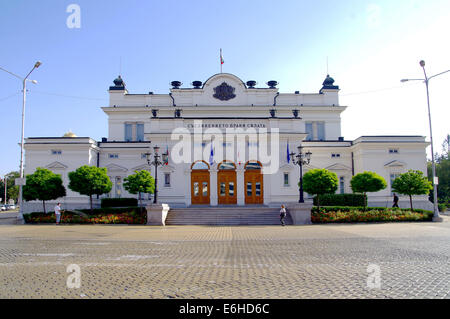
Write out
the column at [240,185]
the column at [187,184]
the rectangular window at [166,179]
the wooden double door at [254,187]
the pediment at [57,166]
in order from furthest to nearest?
the pediment at [57,166] < the wooden double door at [254,187] < the rectangular window at [166,179] < the column at [240,185] < the column at [187,184]

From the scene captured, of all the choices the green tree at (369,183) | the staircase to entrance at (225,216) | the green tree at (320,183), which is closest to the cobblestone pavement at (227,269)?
the staircase to entrance at (225,216)

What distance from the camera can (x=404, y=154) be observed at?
3447 cm

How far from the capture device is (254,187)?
31219mm

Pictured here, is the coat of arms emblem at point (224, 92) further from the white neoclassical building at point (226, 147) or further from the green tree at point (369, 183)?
the green tree at point (369, 183)

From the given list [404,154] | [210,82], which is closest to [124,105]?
[210,82]

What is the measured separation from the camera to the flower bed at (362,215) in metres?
24.7

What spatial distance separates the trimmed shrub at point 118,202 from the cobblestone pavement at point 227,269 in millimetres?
18088

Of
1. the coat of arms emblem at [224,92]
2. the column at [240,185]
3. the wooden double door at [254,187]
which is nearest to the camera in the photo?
the column at [240,185]

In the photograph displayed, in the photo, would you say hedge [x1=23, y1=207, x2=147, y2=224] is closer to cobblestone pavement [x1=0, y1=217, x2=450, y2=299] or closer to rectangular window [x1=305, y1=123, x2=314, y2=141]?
cobblestone pavement [x1=0, y1=217, x2=450, y2=299]

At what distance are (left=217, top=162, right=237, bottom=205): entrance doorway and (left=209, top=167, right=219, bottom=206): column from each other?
40 centimetres

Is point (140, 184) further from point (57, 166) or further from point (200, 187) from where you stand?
point (57, 166)

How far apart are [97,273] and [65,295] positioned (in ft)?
6.12

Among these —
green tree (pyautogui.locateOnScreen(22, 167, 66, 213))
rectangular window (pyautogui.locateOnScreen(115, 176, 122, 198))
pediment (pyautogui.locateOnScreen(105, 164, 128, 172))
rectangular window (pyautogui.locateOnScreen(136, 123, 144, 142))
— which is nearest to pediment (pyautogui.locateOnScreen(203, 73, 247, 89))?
rectangular window (pyautogui.locateOnScreen(136, 123, 144, 142))
